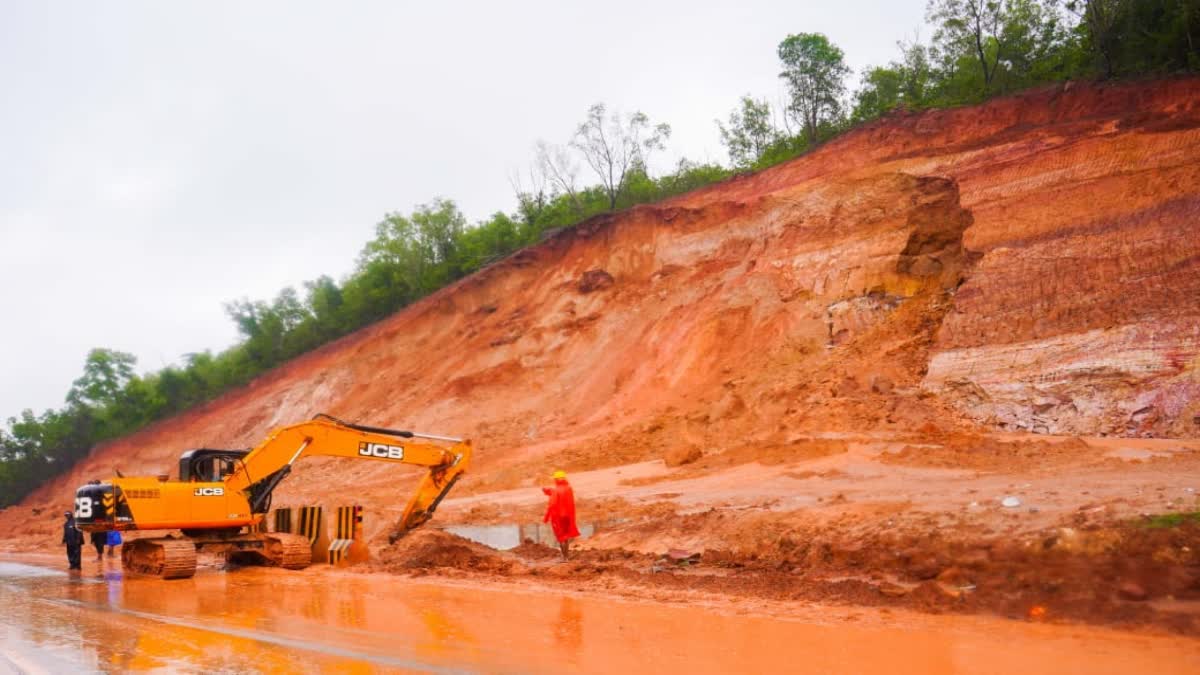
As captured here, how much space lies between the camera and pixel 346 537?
640 inches

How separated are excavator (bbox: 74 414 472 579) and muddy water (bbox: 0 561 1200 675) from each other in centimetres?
307

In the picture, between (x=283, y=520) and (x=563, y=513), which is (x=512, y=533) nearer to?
(x=563, y=513)

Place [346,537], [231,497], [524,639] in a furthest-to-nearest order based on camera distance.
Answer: [346,537], [231,497], [524,639]

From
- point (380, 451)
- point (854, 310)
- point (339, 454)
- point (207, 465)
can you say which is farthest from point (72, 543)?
point (854, 310)

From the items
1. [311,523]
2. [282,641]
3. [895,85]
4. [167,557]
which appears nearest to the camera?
[282,641]

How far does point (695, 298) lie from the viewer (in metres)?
30.4

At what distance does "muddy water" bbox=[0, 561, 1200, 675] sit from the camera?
665 cm

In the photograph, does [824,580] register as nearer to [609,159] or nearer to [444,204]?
[609,159]

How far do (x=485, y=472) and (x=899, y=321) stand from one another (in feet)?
41.6

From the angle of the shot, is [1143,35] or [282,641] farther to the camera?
[1143,35]

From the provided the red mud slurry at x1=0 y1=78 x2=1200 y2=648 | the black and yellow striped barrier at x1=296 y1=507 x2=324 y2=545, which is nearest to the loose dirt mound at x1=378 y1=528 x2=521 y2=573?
the red mud slurry at x1=0 y1=78 x2=1200 y2=648

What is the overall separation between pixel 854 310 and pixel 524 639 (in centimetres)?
1925

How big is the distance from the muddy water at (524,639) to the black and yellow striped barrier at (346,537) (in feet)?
13.6

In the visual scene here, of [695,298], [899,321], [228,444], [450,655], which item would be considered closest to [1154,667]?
[450,655]
